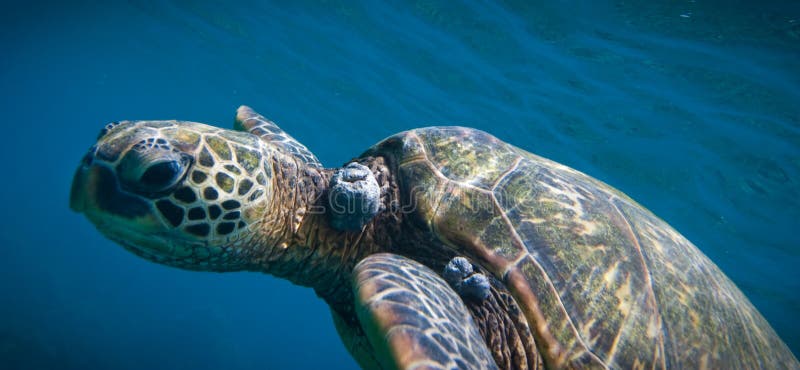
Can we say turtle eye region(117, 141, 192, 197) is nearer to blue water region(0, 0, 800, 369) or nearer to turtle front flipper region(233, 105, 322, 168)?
turtle front flipper region(233, 105, 322, 168)

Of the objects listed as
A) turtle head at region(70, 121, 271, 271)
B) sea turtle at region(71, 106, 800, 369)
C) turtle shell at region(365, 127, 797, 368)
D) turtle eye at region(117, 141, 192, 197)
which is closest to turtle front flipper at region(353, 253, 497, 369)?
sea turtle at region(71, 106, 800, 369)

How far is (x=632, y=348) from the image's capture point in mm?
2082

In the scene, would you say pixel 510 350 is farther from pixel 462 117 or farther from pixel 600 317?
pixel 462 117

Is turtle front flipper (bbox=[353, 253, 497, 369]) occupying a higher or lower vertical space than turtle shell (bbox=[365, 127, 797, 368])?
lower

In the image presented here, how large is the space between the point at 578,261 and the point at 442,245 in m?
0.83

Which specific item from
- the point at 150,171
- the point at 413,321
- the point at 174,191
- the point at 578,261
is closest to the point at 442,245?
the point at 578,261

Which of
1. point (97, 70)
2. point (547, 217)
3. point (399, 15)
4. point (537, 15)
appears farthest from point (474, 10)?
point (97, 70)

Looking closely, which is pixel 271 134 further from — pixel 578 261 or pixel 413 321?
pixel 578 261

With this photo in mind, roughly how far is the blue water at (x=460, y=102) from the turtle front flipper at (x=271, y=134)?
7.78 m

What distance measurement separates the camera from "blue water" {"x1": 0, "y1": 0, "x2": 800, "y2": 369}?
8.80m

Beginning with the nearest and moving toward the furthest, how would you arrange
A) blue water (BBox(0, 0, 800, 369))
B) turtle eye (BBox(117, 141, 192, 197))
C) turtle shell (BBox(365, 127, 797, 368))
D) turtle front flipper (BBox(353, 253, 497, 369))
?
turtle front flipper (BBox(353, 253, 497, 369))
turtle eye (BBox(117, 141, 192, 197))
turtle shell (BBox(365, 127, 797, 368))
blue water (BBox(0, 0, 800, 369))

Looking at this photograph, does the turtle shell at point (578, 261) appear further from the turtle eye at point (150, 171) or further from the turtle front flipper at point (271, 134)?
the turtle eye at point (150, 171)

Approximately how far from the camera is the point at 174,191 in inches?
79.5

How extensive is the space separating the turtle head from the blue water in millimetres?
8721
